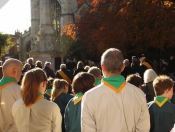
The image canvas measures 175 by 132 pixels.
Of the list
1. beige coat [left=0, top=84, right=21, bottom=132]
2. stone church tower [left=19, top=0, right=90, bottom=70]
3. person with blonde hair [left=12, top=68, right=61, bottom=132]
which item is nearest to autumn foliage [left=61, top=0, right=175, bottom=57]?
stone church tower [left=19, top=0, right=90, bottom=70]

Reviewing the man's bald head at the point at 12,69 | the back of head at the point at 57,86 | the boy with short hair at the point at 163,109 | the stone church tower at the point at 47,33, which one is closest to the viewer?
the man's bald head at the point at 12,69

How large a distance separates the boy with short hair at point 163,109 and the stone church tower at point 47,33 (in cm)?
1928

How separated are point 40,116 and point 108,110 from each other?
97cm

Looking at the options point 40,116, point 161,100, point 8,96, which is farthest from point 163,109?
point 8,96

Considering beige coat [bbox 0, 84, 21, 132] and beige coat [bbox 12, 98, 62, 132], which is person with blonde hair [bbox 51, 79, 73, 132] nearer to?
beige coat [bbox 0, 84, 21, 132]

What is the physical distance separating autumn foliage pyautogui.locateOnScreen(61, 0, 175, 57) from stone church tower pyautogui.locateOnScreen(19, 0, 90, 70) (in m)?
3.65

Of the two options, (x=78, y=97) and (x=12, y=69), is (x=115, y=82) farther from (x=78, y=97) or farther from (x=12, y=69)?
(x=12, y=69)

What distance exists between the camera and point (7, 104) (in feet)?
17.8

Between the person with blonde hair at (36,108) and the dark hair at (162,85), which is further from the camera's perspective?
the dark hair at (162,85)

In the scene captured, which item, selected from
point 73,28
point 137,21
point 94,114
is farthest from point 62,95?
point 73,28

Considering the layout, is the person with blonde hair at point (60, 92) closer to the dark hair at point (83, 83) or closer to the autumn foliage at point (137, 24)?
the dark hair at point (83, 83)

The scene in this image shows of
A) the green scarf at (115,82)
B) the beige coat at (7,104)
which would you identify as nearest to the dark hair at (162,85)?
the green scarf at (115,82)

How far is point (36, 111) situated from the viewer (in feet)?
15.3

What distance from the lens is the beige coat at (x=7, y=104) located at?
5.41m
